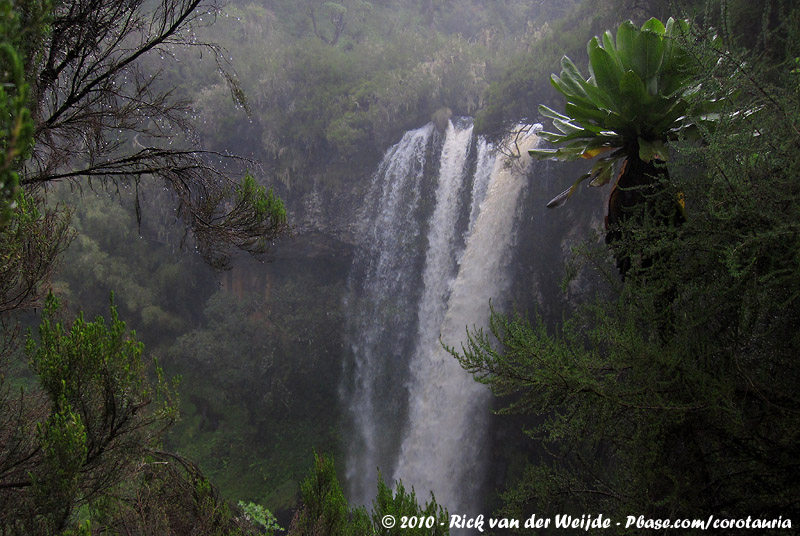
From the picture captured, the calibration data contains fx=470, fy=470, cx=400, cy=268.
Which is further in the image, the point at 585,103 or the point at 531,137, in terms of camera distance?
the point at 531,137

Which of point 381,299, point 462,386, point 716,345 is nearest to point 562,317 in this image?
point 716,345

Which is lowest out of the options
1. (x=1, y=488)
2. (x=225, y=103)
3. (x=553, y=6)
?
(x=1, y=488)

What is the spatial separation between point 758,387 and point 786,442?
1.13 feet

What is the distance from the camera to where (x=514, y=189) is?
11.6 metres

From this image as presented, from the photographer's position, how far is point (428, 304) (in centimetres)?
1283

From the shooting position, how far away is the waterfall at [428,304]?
1103cm

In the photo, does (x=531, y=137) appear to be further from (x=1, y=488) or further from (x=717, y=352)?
(x=1, y=488)

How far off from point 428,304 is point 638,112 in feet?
32.6

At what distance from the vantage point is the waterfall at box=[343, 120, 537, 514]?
11.0 meters

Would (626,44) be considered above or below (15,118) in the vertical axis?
above

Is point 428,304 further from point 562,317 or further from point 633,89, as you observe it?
point 633,89

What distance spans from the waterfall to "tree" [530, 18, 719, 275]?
8.12m

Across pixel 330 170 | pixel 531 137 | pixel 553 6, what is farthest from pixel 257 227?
pixel 553 6

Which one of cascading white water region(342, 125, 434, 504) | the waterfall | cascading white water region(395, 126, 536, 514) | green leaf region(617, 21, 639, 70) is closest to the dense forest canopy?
green leaf region(617, 21, 639, 70)
